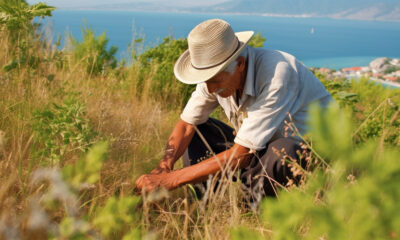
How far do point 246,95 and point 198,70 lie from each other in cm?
39

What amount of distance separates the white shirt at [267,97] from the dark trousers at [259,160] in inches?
4.4

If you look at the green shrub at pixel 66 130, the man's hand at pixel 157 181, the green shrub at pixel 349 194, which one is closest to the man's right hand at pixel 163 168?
the man's hand at pixel 157 181

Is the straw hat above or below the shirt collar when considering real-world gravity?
above

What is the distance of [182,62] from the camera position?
102 inches

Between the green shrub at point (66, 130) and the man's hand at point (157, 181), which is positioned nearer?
the green shrub at point (66, 130)

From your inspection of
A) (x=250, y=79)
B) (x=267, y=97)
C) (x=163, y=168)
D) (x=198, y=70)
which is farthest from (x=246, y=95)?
(x=163, y=168)

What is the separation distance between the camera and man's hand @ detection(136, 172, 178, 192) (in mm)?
2176

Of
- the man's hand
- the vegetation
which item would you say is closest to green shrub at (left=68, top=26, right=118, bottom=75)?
the vegetation

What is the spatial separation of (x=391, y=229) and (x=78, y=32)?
5808 mm

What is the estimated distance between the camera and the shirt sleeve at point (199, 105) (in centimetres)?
276

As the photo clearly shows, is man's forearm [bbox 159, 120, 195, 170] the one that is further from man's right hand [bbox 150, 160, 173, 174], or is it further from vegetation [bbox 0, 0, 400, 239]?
vegetation [bbox 0, 0, 400, 239]

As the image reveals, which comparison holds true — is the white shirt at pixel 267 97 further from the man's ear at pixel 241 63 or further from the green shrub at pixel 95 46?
the green shrub at pixel 95 46

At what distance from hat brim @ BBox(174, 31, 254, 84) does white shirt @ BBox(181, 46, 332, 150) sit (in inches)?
6.2

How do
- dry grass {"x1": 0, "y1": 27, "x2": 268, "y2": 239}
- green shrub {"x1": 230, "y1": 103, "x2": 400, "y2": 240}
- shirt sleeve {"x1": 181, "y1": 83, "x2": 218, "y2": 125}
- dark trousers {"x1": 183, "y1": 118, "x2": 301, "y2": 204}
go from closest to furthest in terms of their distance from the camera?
green shrub {"x1": 230, "y1": 103, "x2": 400, "y2": 240} → dry grass {"x1": 0, "y1": 27, "x2": 268, "y2": 239} → dark trousers {"x1": 183, "y1": 118, "x2": 301, "y2": 204} → shirt sleeve {"x1": 181, "y1": 83, "x2": 218, "y2": 125}
